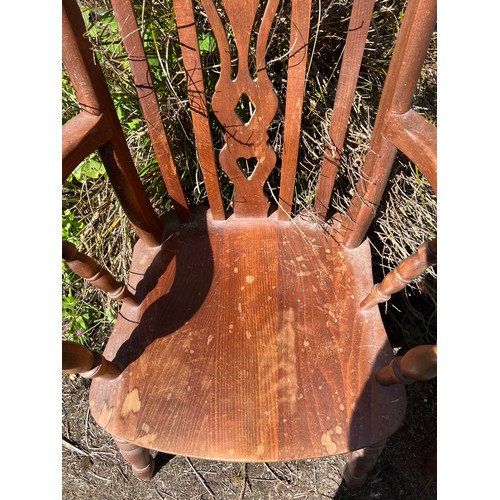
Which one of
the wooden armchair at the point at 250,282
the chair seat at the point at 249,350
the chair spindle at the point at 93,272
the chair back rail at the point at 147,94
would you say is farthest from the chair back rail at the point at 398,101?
the chair spindle at the point at 93,272

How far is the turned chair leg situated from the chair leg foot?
0.48m

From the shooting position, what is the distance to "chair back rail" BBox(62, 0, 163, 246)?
71 centimetres

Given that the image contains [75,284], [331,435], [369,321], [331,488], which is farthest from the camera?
[75,284]

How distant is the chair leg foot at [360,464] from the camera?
3.25 feet

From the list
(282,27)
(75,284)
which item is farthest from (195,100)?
(75,284)

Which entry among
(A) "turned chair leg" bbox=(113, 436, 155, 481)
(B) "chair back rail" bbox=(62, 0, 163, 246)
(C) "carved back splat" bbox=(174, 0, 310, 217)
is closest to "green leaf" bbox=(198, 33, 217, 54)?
(C) "carved back splat" bbox=(174, 0, 310, 217)

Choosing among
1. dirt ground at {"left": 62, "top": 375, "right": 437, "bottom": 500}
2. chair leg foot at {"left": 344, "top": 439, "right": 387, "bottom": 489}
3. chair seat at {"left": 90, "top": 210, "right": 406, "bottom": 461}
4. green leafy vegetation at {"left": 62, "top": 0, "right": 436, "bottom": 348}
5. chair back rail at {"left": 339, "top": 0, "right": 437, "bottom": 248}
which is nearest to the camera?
chair back rail at {"left": 339, "top": 0, "right": 437, "bottom": 248}

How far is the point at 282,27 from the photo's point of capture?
3.55ft

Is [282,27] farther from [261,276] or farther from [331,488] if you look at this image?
[331,488]

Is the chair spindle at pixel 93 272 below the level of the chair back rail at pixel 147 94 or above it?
below

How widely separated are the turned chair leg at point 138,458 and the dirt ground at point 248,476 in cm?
7

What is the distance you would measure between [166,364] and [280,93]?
699 mm

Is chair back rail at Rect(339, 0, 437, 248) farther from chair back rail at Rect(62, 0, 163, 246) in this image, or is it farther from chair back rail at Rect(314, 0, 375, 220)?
chair back rail at Rect(62, 0, 163, 246)

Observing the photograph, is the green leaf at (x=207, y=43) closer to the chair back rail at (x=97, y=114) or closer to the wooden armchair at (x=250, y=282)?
the wooden armchair at (x=250, y=282)
